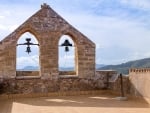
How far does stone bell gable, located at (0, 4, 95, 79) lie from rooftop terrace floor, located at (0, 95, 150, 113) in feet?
4.48

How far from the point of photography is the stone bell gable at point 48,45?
13.5m

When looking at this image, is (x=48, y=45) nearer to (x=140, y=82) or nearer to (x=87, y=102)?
(x=87, y=102)

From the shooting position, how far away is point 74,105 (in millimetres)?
11141

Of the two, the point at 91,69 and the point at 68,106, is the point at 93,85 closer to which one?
the point at 91,69

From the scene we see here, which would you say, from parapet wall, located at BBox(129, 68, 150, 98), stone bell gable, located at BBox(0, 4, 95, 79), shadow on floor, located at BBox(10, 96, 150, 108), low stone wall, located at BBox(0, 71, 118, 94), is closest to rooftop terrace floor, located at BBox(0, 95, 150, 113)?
shadow on floor, located at BBox(10, 96, 150, 108)

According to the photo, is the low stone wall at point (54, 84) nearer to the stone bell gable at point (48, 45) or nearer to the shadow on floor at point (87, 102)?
the stone bell gable at point (48, 45)

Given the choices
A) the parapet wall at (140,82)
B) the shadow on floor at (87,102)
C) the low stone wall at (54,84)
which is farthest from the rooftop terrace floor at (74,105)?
the low stone wall at (54,84)

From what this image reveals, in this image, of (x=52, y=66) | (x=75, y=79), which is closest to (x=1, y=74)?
(x=52, y=66)

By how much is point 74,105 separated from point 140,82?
2563 millimetres

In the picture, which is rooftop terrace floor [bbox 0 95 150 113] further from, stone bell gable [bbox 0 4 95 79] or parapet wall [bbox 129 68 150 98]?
stone bell gable [bbox 0 4 95 79]

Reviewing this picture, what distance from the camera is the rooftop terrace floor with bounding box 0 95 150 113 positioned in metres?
9.92

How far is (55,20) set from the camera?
14.2 metres

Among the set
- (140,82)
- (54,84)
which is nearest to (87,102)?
(140,82)

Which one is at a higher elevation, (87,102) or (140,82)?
(140,82)
